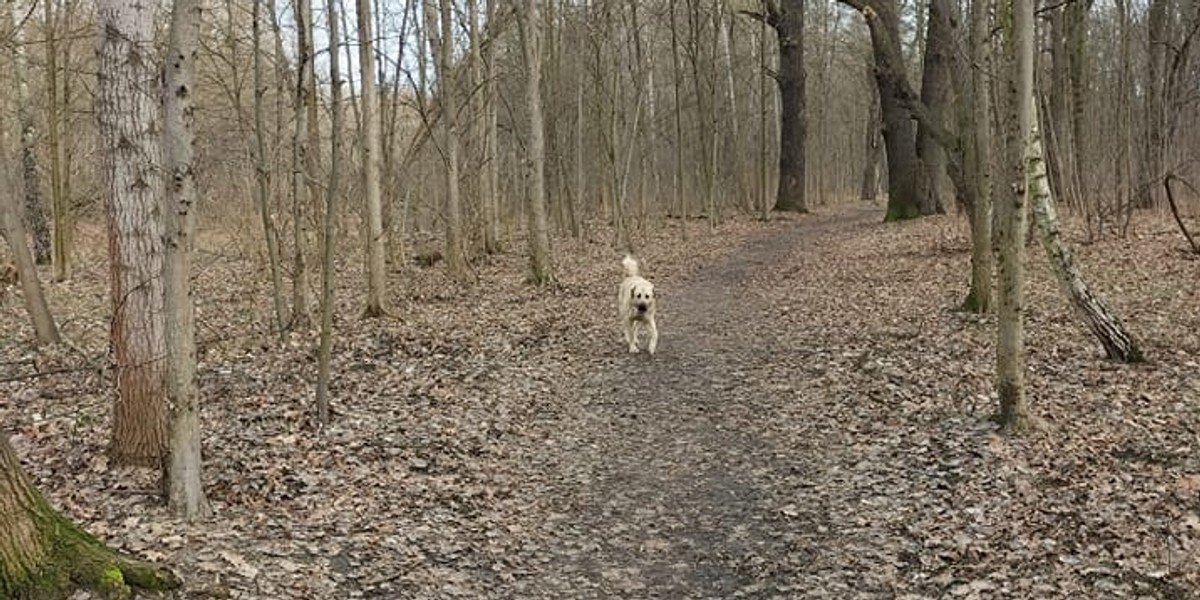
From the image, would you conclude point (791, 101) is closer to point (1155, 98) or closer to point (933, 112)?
point (1155, 98)

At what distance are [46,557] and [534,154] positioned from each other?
12.8 m

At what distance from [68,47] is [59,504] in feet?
52.0

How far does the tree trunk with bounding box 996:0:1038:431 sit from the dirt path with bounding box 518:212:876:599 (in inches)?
71.2

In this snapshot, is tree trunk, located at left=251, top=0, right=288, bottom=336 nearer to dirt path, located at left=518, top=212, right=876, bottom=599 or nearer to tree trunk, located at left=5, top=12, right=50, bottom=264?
dirt path, located at left=518, top=212, right=876, bottom=599

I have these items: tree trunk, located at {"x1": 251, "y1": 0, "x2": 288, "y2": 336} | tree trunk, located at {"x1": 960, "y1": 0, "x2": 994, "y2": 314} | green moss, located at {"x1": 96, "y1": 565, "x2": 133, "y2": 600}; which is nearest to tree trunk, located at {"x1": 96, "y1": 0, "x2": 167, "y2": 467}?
green moss, located at {"x1": 96, "y1": 565, "x2": 133, "y2": 600}

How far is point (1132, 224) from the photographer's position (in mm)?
19422

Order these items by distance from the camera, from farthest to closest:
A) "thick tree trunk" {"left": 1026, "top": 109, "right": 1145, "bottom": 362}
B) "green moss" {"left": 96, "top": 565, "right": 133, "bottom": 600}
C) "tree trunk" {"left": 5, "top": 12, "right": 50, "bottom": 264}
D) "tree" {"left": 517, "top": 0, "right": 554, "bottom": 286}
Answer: "tree trunk" {"left": 5, "top": 12, "right": 50, "bottom": 264} → "tree" {"left": 517, "top": 0, "right": 554, "bottom": 286} → "thick tree trunk" {"left": 1026, "top": 109, "right": 1145, "bottom": 362} → "green moss" {"left": 96, "top": 565, "right": 133, "bottom": 600}

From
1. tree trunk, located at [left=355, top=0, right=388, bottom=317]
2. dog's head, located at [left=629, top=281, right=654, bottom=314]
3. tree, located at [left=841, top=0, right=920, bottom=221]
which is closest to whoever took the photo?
dog's head, located at [left=629, top=281, right=654, bottom=314]

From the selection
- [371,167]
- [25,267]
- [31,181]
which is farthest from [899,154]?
[31,181]

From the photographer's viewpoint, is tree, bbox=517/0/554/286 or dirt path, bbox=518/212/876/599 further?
tree, bbox=517/0/554/286

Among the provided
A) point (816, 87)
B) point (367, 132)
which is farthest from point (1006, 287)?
point (816, 87)

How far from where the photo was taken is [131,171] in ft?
19.6

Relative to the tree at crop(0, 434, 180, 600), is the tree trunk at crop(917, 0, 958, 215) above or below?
above

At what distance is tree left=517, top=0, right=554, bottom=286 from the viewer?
16.1 meters
